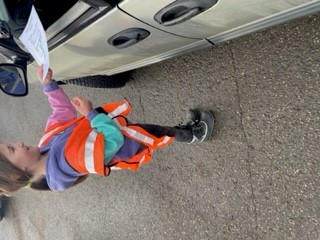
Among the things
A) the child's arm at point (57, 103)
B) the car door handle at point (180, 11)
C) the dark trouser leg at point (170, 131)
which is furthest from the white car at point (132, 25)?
the dark trouser leg at point (170, 131)

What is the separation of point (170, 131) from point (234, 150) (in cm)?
42

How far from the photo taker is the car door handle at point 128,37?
2.10 metres

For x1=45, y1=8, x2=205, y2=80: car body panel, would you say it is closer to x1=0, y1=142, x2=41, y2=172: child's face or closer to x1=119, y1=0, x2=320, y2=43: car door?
x1=119, y1=0, x2=320, y2=43: car door

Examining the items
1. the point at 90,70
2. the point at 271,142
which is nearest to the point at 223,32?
the point at 271,142

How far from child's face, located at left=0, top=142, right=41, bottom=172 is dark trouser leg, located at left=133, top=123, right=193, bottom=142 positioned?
594 millimetres

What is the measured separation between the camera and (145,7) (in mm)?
1814

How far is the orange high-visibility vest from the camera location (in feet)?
6.52

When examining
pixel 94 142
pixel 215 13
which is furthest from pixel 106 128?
pixel 215 13

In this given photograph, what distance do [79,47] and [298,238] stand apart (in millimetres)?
1570

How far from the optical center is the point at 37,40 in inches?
69.2

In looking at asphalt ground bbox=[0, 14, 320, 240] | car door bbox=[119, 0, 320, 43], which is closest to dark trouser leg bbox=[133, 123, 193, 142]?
asphalt ground bbox=[0, 14, 320, 240]

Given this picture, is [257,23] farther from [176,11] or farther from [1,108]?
[1,108]

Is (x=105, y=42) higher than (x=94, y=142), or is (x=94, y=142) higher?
(x=105, y=42)

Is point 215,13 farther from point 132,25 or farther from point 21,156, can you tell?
point 21,156
